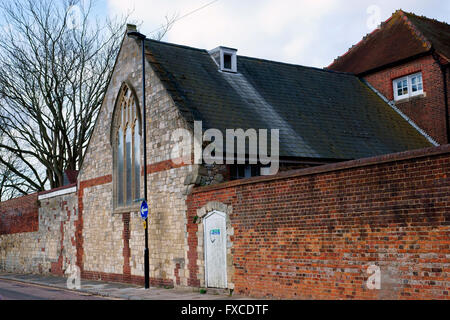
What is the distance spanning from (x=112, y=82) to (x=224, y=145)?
27.3 feet

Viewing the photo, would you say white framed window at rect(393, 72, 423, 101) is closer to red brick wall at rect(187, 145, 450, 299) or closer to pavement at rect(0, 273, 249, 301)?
red brick wall at rect(187, 145, 450, 299)

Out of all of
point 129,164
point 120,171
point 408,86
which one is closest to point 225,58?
point 129,164

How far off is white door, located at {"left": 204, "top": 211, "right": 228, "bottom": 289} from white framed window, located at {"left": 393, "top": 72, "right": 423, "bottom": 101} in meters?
14.1

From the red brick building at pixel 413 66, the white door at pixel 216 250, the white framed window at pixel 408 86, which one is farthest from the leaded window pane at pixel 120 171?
the white framed window at pixel 408 86

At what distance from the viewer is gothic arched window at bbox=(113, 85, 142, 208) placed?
21469 mm

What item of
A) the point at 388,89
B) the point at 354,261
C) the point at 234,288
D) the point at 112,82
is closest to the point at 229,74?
the point at 112,82

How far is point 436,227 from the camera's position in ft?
33.0

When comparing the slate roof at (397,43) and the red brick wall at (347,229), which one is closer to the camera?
the red brick wall at (347,229)

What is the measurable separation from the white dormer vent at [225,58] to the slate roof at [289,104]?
0.23 m

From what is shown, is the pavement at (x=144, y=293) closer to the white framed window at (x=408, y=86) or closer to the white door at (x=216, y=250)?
the white door at (x=216, y=250)

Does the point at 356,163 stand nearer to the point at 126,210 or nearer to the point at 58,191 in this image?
the point at 126,210

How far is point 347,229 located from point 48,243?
2060 centimetres

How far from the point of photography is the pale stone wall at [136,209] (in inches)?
721

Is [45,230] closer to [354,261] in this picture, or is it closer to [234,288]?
[234,288]
